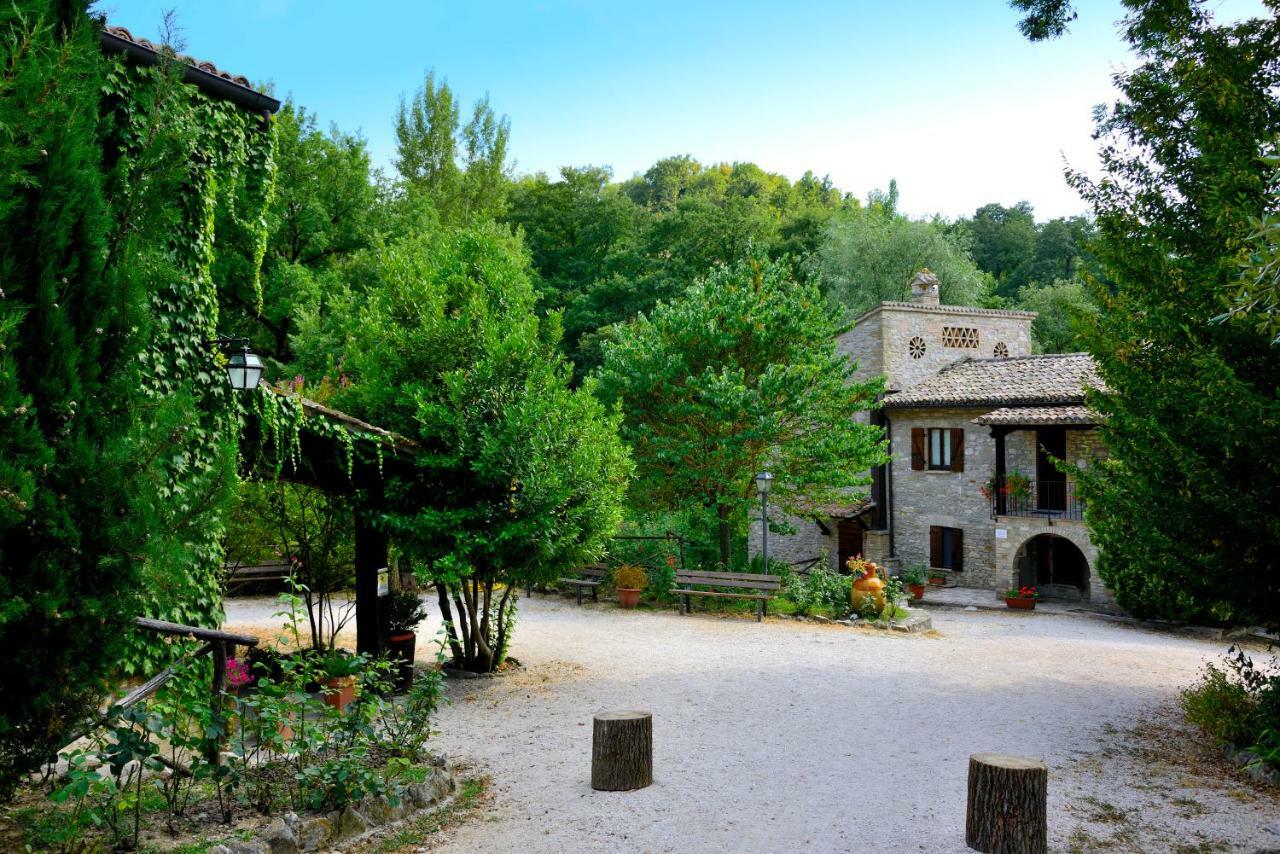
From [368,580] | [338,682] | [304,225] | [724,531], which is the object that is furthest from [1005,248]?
[338,682]

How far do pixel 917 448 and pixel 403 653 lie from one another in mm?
18148

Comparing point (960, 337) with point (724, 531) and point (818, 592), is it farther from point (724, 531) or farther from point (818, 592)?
point (818, 592)

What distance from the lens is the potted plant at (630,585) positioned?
18422mm

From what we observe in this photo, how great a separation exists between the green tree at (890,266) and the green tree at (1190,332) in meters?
29.5

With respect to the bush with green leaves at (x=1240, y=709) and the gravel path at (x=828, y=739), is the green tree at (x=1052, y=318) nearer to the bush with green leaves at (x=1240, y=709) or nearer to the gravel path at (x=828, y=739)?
the gravel path at (x=828, y=739)

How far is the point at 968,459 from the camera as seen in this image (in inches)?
973

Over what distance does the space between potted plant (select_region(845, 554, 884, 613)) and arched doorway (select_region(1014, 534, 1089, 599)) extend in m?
9.02

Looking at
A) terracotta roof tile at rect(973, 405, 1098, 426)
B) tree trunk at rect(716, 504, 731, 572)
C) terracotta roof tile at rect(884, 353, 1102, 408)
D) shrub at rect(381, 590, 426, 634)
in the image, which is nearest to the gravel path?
shrub at rect(381, 590, 426, 634)

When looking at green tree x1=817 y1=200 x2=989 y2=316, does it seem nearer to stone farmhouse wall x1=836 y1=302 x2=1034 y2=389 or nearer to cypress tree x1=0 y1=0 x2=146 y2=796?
stone farmhouse wall x1=836 y1=302 x2=1034 y2=389

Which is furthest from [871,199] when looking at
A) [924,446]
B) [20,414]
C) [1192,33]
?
[20,414]

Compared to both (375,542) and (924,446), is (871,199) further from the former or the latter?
(375,542)

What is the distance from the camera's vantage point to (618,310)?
36.4 meters

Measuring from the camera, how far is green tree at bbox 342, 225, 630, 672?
35.6ft

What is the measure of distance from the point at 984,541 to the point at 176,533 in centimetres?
2301
